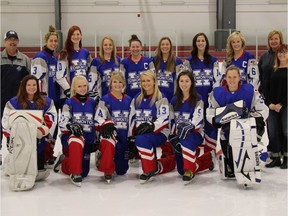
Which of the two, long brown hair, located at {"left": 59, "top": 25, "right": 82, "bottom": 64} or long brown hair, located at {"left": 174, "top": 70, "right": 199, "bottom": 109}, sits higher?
long brown hair, located at {"left": 59, "top": 25, "right": 82, "bottom": 64}

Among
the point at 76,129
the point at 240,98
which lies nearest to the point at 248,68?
the point at 240,98

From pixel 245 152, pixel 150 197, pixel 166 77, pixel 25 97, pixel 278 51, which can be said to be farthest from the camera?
pixel 166 77

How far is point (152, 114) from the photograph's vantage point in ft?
11.0

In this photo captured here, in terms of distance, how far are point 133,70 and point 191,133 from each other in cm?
93

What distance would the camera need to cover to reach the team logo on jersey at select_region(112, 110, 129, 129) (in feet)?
11.2

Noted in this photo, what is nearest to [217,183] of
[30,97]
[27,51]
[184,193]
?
[184,193]

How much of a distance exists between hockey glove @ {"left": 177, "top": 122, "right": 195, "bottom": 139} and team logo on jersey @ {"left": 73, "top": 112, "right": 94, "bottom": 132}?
717mm

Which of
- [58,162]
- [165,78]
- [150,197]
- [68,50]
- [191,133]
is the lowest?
[150,197]

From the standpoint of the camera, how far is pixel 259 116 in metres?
3.19

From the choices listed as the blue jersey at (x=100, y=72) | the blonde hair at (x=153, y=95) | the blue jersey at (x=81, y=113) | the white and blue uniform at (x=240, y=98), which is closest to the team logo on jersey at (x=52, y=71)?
the blue jersey at (x=100, y=72)

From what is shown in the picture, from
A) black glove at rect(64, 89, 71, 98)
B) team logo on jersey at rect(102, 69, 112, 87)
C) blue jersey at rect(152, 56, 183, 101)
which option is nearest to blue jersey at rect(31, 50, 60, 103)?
black glove at rect(64, 89, 71, 98)

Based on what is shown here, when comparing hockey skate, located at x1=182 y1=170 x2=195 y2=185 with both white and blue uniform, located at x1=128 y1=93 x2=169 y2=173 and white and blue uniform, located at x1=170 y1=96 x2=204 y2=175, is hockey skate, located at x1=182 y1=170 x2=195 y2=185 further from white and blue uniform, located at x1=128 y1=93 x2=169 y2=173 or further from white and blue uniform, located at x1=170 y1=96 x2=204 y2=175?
white and blue uniform, located at x1=128 y1=93 x2=169 y2=173

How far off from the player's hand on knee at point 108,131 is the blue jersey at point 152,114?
254 mm

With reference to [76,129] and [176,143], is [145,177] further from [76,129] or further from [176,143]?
[76,129]
